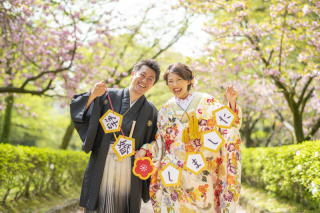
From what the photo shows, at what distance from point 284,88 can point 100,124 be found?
4.91m

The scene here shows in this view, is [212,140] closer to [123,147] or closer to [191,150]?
[191,150]

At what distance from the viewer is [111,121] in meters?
2.73

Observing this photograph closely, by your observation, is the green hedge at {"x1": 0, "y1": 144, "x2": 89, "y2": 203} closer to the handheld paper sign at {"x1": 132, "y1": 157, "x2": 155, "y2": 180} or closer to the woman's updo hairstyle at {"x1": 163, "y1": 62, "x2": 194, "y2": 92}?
the handheld paper sign at {"x1": 132, "y1": 157, "x2": 155, "y2": 180}

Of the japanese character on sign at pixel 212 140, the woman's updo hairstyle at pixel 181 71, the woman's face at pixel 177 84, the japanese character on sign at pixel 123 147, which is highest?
the woman's updo hairstyle at pixel 181 71

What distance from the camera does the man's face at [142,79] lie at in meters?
3.04

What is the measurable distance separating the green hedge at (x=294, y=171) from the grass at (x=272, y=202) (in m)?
0.12

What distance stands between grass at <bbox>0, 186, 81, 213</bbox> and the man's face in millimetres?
2840

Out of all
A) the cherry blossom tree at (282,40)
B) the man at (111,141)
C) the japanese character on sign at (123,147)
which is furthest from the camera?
the cherry blossom tree at (282,40)

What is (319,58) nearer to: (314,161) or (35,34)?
(314,161)

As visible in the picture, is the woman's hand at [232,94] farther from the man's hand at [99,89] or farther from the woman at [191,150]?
the man's hand at [99,89]

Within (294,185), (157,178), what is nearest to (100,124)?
(157,178)

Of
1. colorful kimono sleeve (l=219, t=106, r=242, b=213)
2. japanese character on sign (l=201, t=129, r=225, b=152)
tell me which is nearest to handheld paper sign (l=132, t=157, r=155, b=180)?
japanese character on sign (l=201, t=129, r=225, b=152)

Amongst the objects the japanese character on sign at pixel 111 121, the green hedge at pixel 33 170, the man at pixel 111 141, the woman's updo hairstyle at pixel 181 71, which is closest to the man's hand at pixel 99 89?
the man at pixel 111 141

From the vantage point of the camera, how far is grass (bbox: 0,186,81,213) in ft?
13.5
